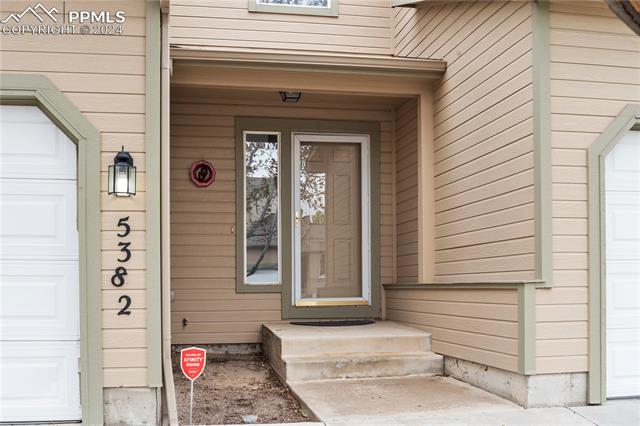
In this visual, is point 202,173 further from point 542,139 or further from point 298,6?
point 542,139

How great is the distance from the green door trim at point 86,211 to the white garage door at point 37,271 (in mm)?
129

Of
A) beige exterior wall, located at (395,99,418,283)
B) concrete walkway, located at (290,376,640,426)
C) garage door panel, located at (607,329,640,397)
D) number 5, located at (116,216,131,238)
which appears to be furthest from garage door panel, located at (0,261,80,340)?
garage door panel, located at (607,329,640,397)

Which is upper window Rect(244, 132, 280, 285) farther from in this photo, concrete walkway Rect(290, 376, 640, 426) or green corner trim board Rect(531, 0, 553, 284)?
green corner trim board Rect(531, 0, 553, 284)

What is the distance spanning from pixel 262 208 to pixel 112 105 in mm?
2773

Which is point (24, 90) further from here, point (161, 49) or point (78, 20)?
point (161, 49)

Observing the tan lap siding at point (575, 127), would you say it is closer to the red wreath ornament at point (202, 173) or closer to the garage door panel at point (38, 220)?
the garage door panel at point (38, 220)

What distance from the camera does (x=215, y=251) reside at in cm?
648

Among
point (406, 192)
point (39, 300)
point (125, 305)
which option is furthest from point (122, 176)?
point (406, 192)

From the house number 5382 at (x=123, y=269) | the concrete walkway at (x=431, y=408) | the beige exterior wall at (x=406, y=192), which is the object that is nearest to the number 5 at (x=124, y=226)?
the house number 5382 at (x=123, y=269)

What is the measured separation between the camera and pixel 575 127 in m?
4.37

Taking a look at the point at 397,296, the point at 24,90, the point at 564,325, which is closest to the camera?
the point at 24,90

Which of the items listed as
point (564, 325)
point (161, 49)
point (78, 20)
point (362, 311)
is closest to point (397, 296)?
point (362, 311)

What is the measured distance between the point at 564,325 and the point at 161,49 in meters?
3.25

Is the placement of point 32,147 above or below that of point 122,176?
above
